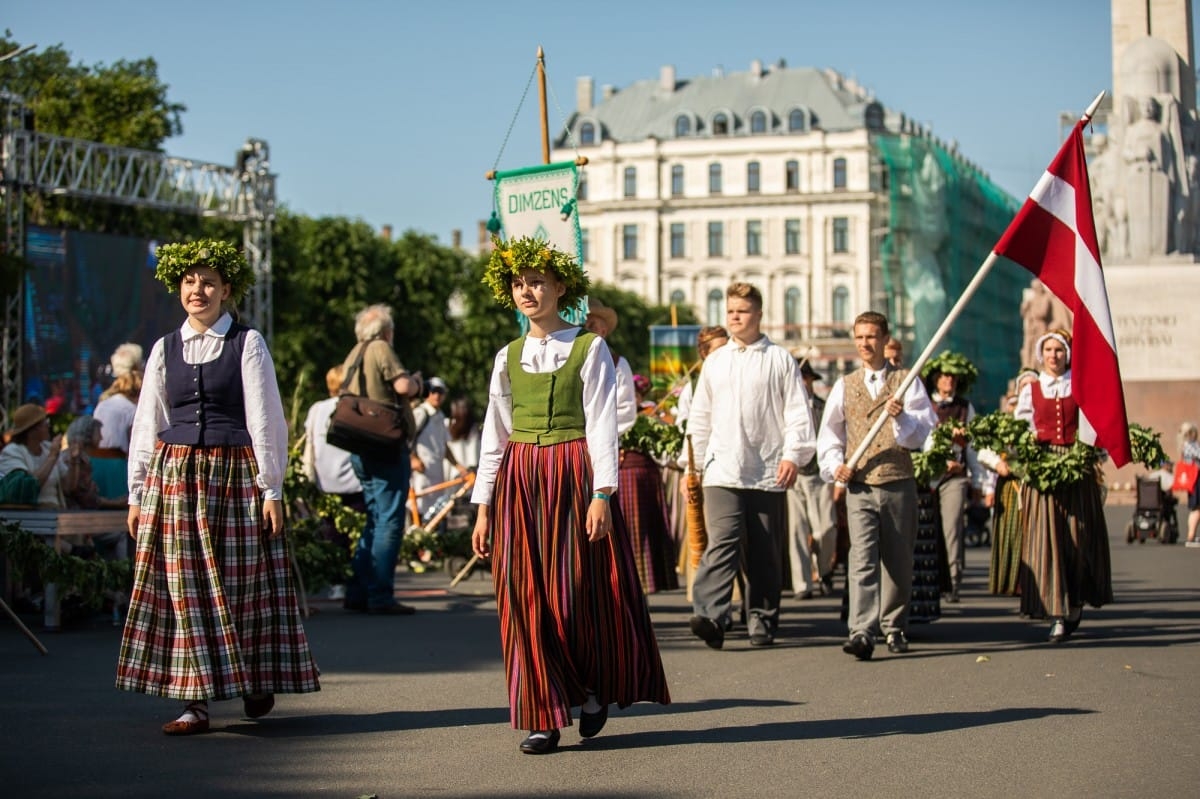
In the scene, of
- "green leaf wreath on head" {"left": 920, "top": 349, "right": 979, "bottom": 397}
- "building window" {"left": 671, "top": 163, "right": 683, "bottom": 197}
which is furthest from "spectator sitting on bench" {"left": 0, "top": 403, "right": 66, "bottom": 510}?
"building window" {"left": 671, "top": 163, "right": 683, "bottom": 197}

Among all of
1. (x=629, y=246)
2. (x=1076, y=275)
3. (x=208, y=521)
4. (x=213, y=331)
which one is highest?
(x=629, y=246)

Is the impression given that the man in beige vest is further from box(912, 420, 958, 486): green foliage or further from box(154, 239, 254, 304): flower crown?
box(154, 239, 254, 304): flower crown

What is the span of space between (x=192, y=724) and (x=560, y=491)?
1.81m

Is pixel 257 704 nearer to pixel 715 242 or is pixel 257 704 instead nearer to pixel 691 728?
pixel 691 728

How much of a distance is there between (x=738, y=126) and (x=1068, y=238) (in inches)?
→ 4159

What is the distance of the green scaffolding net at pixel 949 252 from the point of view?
8062 cm

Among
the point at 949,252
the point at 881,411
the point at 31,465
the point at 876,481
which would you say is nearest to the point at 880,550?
the point at 876,481

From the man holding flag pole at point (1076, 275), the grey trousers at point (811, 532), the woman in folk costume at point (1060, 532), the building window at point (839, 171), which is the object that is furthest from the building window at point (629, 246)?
the man holding flag pole at point (1076, 275)

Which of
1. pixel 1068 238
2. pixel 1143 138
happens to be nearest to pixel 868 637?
pixel 1068 238

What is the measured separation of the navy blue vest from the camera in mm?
7480

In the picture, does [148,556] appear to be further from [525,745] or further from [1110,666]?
[1110,666]

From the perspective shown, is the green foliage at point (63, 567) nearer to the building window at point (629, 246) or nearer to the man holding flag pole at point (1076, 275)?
the man holding flag pole at point (1076, 275)

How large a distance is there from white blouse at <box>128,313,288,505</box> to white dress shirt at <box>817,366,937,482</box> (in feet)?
12.3

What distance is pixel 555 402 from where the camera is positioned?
285 inches
